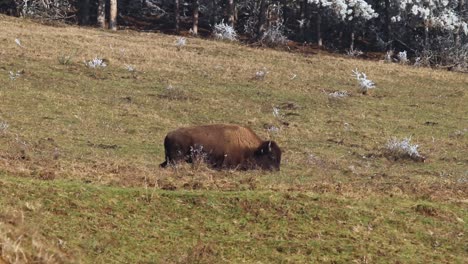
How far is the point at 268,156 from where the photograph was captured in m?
16.0

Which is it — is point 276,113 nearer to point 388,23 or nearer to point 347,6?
point 347,6

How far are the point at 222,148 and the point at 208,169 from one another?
2136mm

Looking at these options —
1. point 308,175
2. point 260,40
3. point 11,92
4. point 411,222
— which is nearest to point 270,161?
point 308,175

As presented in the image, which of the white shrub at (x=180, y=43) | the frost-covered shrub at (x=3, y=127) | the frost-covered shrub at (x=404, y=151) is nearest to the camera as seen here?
the frost-covered shrub at (x=3, y=127)

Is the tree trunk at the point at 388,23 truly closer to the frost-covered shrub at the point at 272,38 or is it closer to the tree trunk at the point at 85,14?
the frost-covered shrub at the point at 272,38

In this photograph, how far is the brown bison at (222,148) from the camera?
609 inches

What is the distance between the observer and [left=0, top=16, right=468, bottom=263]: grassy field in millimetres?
8328

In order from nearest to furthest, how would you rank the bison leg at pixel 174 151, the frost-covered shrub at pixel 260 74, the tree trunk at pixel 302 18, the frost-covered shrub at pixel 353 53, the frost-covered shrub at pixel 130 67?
the bison leg at pixel 174 151 < the frost-covered shrub at pixel 130 67 < the frost-covered shrub at pixel 260 74 < the frost-covered shrub at pixel 353 53 < the tree trunk at pixel 302 18

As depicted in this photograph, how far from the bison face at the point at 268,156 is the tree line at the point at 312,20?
80.0 ft

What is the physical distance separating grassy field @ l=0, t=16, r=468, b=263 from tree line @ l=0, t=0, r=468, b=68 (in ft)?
19.7

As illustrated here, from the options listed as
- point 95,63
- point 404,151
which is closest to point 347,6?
point 95,63

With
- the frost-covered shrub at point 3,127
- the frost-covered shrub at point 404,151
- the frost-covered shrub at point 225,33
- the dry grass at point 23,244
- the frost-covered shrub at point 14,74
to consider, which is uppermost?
the frost-covered shrub at point 225,33

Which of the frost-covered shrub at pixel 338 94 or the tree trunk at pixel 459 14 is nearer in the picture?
the frost-covered shrub at pixel 338 94

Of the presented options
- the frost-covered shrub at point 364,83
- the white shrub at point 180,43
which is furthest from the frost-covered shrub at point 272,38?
the frost-covered shrub at point 364,83
